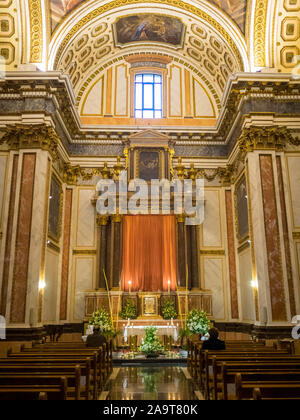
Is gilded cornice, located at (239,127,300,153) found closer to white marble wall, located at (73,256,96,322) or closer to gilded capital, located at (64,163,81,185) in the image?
gilded capital, located at (64,163,81,185)

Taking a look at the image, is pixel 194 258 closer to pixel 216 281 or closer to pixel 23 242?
pixel 216 281

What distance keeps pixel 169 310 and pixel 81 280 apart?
4.13 meters

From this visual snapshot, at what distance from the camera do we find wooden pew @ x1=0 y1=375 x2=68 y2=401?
151 inches

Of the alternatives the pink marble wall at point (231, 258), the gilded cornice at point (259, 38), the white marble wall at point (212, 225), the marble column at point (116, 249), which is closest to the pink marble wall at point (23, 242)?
the marble column at point (116, 249)

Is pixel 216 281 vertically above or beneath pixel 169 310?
above

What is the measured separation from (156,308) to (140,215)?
4154mm

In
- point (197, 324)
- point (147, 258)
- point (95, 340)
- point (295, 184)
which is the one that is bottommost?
point (95, 340)

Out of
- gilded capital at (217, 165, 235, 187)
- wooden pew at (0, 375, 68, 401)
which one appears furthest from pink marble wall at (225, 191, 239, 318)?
wooden pew at (0, 375, 68, 401)

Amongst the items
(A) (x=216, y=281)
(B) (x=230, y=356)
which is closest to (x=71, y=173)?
(A) (x=216, y=281)

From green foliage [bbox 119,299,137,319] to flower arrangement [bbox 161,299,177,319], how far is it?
46.4 inches

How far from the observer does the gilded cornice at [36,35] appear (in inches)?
565

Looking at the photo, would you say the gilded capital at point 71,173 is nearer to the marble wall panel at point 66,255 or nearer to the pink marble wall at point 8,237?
the marble wall panel at point 66,255

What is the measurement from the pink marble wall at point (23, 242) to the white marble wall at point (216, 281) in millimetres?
7950

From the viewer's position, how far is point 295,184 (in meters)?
13.6
